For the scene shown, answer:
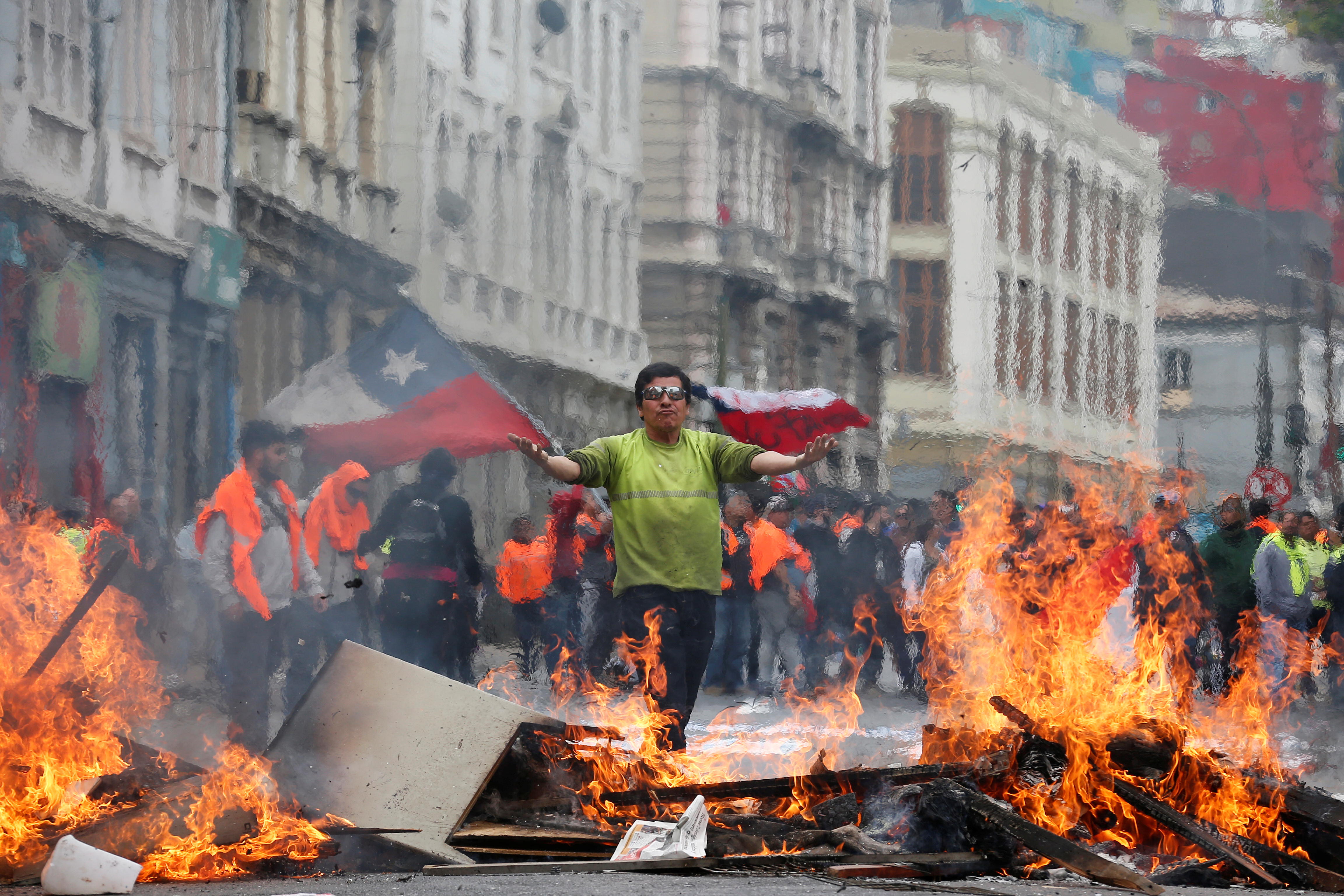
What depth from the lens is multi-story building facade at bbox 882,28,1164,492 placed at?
10.1 m

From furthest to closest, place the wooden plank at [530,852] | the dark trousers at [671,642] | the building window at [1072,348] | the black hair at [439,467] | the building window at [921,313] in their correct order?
1. the building window at [1072,348]
2. the building window at [921,313]
3. the black hair at [439,467]
4. the dark trousers at [671,642]
5. the wooden plank at [530,852]

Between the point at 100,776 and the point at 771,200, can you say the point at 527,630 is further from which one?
the point at 100,776

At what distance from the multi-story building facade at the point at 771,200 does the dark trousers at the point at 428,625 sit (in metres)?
2.05

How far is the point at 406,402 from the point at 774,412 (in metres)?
2.32

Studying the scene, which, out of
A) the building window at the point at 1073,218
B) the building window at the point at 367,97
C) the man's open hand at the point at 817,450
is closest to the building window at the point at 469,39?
the building window at the point at 367,97

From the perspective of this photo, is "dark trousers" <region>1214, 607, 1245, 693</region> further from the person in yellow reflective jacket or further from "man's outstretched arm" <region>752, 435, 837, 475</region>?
"man's outstretched arm" <region>752, 435, 837, 475</region>

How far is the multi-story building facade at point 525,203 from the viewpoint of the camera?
9633 millimetres

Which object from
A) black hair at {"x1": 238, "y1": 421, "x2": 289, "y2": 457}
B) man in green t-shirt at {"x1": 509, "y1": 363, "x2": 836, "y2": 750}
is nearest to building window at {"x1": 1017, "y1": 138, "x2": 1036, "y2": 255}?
man in green t-shirt at {"x1": 509, "y1": 363, "x2": 836, "y2": 750}

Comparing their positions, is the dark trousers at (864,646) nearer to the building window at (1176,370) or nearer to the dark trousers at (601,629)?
the dark trousers at (601,629)

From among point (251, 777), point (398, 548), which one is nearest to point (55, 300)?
point (398, 548)

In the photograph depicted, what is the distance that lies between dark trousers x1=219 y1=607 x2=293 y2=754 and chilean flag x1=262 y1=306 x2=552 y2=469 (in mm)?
1619

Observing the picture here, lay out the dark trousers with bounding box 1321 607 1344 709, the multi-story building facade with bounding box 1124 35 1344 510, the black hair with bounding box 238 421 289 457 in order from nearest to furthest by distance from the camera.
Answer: the black hair with bounding box 238 421 289 457 < the multi-story building facade with bounding box 1124 35 1344 510 < the dark trousers with bounding box 1321 607 1344 709

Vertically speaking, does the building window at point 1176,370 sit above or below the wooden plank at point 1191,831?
above

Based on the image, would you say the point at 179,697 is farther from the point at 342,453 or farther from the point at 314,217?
the point at 314,217
